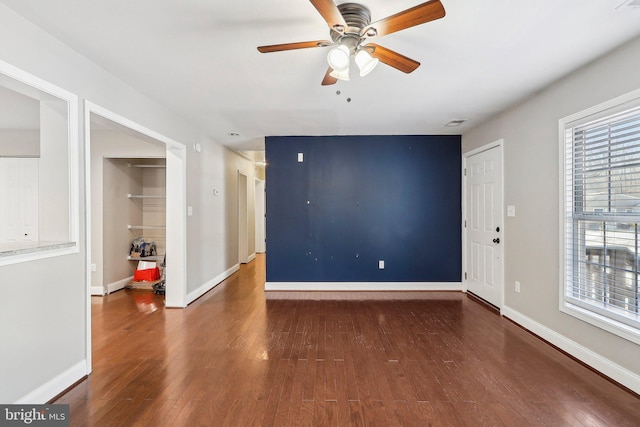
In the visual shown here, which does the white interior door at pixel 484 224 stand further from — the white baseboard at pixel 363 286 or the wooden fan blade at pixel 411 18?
the wooden fan blade at pixel 411 18

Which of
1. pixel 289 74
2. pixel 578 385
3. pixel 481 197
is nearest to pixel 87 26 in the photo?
pixel 289 74

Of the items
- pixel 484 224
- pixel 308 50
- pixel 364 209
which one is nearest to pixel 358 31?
pixel 308 50

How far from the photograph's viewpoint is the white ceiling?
1810mm

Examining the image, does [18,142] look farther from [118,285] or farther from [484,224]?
[484,224]

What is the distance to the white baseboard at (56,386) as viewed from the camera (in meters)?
1.92

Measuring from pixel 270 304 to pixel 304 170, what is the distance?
2.12 meters

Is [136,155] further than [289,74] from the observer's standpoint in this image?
Yes

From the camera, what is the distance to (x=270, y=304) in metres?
4.18

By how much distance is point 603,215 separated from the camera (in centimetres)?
242

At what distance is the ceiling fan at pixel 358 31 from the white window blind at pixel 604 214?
1697 millimetres

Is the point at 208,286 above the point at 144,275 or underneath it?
underneath

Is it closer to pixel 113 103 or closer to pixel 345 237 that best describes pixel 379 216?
pixel 345 237

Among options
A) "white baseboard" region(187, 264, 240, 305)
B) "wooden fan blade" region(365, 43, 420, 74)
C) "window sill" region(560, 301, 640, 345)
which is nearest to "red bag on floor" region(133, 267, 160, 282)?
"white baseboard" region(187, 264, 240, 305)

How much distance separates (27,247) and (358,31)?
2443mm
